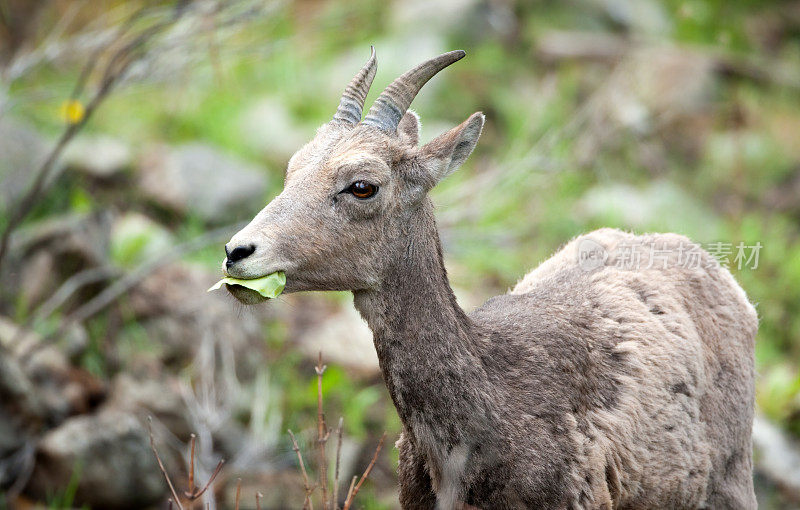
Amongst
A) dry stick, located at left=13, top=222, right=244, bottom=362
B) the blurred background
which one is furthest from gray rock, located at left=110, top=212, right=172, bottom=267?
dry stick, located at left=13, top=222, right=244, bottom=362

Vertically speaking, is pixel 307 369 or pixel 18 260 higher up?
pixel 18 260

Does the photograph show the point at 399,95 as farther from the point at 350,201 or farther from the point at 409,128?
the point at 350,201

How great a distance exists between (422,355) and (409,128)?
1.14m

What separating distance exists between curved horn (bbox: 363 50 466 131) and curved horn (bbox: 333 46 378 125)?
5.5 inches

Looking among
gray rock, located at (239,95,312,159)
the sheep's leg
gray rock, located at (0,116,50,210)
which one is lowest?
gray rock, located at (239,95,312,159)

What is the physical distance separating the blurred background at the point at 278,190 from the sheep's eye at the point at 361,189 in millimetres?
1655

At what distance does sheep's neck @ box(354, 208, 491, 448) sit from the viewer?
12.6ft

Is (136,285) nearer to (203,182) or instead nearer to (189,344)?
(189,344)

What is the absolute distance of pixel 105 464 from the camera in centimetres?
690

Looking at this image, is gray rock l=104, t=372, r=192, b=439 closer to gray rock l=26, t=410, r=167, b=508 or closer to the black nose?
gray rock l=26, t=410, r=167, b=508

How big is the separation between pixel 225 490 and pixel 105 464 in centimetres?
95

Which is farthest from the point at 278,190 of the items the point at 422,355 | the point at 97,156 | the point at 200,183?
the point at 422,355

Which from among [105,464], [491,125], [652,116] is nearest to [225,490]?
[105,464]

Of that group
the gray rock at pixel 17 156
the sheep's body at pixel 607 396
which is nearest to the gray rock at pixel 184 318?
the gray rock at pixel 17 156
